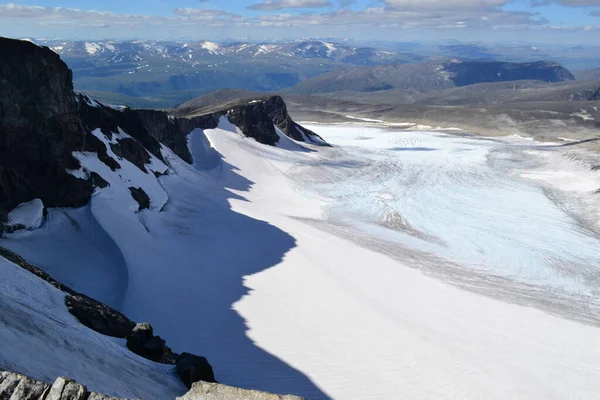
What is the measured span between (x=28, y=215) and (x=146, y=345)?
499 inches

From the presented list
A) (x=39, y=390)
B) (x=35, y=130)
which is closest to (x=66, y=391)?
(x=39, y=390)

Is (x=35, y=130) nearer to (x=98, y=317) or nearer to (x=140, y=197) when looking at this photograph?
(x=140, y=197)

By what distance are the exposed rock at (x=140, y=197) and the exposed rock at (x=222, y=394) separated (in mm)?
22476

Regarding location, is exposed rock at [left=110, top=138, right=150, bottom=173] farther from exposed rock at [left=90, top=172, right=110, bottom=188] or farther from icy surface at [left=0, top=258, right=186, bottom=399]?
icy surface at [left=0, top=258, right=186, bottom=399]

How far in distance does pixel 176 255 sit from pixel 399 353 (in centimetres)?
1361

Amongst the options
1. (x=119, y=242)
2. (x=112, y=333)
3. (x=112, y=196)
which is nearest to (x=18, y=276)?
(x=112, y=333)

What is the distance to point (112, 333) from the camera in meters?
14.7

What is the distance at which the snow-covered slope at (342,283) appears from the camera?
59.2 feet

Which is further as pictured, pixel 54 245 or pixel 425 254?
pixel 425 254

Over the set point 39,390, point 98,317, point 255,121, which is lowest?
point 98,317

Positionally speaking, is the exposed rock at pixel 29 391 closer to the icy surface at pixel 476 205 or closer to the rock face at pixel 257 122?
the icy surface at pixel 476 205

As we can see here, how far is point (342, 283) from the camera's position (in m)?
25.6

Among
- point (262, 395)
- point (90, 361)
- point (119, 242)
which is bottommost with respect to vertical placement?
point (119, 242)

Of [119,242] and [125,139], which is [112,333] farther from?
[125,139]
